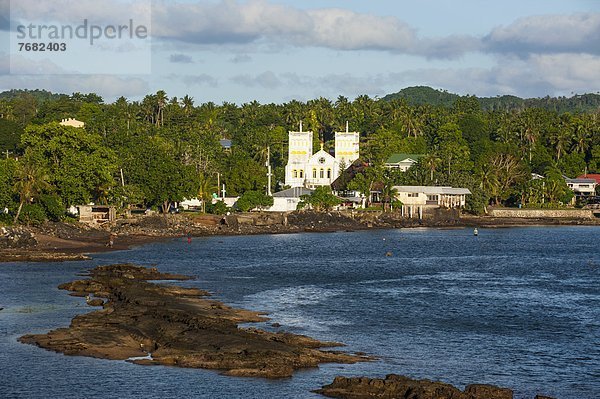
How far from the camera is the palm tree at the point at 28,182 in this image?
356 feet

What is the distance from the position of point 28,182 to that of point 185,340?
70.2m

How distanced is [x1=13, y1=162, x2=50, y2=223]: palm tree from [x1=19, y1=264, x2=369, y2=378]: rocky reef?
5358 cm

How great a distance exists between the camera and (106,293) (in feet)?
212

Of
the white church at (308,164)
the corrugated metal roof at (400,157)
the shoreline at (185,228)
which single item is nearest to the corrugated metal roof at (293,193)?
the shoreline at (185,228)

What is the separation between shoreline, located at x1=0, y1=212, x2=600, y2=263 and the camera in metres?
99.0

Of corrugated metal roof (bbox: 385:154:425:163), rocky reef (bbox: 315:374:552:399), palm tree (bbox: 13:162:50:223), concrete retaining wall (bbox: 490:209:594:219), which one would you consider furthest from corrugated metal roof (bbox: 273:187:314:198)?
rocky reef (bbox: 315:374:552:399)

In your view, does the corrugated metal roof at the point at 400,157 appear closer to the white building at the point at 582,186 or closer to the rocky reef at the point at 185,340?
the white building at the point at 582,186

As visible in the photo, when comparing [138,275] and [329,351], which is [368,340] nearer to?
[329,351]

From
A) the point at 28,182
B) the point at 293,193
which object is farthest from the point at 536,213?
the point at 28,182

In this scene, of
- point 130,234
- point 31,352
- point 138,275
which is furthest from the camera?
point 130,234

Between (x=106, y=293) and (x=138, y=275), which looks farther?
(x=138, y=275)

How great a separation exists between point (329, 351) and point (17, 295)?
27900mm

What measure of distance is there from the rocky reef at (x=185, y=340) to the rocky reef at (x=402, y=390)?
377 centimetres

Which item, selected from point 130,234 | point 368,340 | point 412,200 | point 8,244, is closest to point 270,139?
point 412,200
